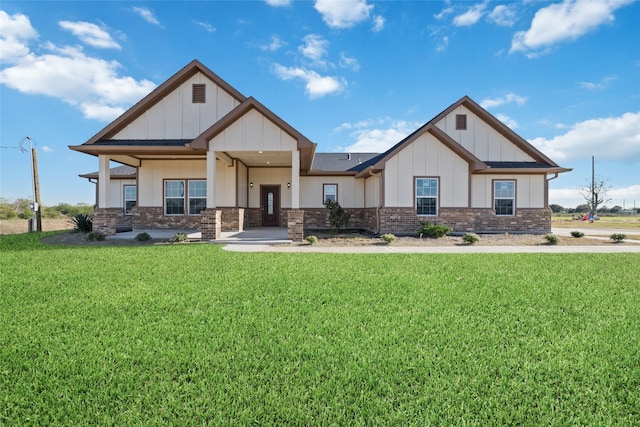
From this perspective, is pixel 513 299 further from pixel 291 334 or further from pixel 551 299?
pixel 291 334

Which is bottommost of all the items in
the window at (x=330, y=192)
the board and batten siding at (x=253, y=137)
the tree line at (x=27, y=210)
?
the tree line at (x=27, y=210)

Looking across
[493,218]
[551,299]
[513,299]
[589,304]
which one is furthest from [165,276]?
[493,218]

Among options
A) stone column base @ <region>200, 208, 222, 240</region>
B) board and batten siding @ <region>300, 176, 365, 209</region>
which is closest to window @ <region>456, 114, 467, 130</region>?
board and batten siding @ <region>300, 176, 365, 209</region>

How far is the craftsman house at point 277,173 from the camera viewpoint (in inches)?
500

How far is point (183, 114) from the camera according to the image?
48.6ft

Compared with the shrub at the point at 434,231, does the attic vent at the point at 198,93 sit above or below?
above

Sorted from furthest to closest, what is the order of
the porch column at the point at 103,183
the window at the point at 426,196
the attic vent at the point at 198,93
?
the window at the point at 426,196 < the attic vent at the point at 198,93 < the porch column at the point at 103,183

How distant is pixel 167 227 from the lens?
16.8 metres

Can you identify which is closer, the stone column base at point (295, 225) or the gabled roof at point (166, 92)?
the stone column base at point (295, 225)

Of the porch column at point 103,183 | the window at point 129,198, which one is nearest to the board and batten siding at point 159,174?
the window at point 129,198

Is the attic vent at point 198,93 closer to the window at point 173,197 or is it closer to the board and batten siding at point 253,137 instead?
the board and batten siding at point 253,137

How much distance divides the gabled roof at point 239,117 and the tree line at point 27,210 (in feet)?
64.1

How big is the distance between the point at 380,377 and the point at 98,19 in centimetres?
1547

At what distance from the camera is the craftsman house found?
12711 mm
